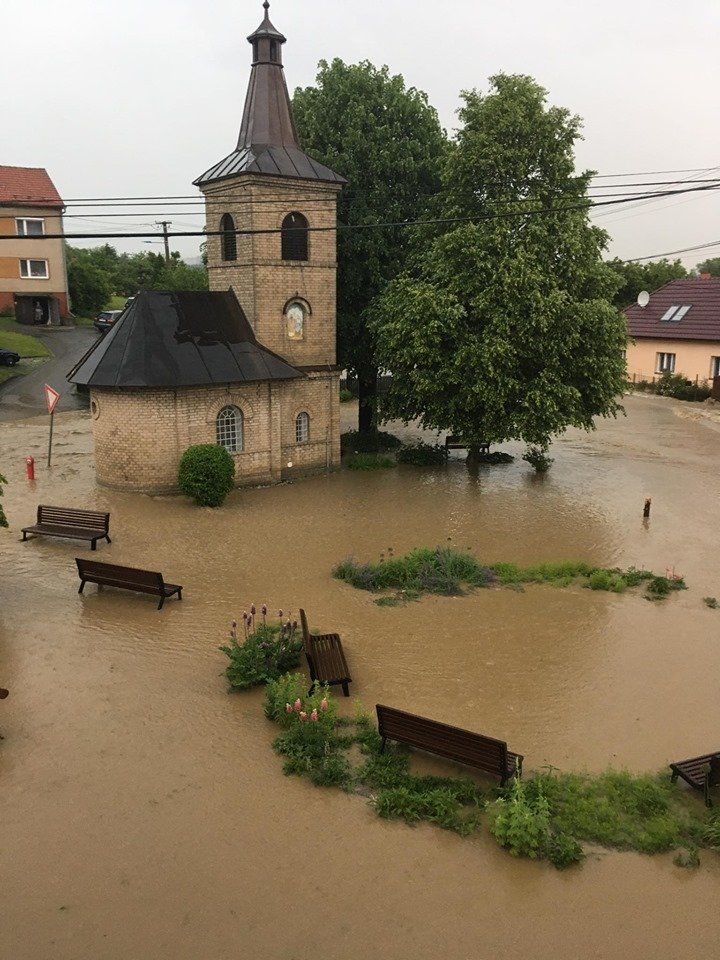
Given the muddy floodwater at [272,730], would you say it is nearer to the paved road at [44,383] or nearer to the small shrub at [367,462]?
the small shrub at [367,462]

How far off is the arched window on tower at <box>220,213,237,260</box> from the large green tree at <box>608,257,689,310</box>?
40021 millimetres

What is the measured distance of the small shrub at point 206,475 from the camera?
68.4 ft

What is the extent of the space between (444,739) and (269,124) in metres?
21.4

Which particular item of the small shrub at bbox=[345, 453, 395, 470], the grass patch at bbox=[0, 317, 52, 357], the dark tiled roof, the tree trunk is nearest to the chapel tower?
the dark tiled roof

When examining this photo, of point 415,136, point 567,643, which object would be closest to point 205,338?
point 415,136

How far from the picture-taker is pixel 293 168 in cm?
2333

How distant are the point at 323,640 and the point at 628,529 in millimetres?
11017

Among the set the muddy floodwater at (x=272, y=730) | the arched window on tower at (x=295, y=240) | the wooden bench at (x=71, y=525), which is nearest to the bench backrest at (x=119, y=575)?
the muddy floodwater at (x=272, y=730)

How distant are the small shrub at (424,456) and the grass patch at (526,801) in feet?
57.7

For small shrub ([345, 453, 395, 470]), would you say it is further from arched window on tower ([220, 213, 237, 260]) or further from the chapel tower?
arched window on tower ([220, 213, 237, 260])

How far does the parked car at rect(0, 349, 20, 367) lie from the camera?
134 ft

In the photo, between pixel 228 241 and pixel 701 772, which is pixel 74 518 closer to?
pixel 228 241

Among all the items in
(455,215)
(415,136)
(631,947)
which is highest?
(415,136)

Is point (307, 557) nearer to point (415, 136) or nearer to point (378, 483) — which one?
point (378, 483)
